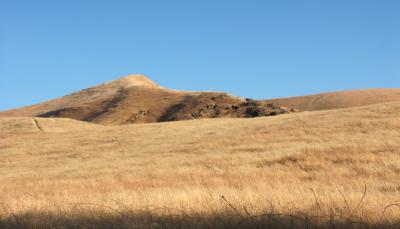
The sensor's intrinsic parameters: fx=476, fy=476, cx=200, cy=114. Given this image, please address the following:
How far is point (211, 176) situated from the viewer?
19000 millimetres

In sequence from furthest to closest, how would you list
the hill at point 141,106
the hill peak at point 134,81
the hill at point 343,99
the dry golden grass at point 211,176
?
1. the hill peak at point 134,81
2. the hill at point 343,99
3. the hill at point 141,106
4. the dry golden grass at point 211,176

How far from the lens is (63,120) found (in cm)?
7200

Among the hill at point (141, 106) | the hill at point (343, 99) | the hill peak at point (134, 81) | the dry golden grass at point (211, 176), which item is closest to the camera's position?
the dry golden grass at point (211, 176)

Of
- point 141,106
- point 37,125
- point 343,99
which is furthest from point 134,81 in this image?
point 37,125

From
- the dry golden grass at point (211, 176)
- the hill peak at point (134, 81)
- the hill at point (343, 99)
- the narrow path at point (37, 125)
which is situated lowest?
the dry golden grass at point (211, 176)

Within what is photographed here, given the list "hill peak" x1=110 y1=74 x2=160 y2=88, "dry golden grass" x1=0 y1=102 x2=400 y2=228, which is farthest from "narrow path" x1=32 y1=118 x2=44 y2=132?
"hill peak" x1=110 y1=74 x2=160 y2=88

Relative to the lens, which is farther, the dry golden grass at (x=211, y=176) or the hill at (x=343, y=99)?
the hill at (x=343, y=99)

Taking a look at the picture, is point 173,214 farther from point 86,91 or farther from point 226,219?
point 86,91

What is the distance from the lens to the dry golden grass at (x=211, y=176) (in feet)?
22.9

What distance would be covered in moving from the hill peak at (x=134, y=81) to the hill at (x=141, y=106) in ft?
5.58

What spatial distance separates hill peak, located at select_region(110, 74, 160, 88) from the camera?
158m

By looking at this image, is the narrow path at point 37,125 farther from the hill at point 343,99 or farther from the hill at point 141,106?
the hill at point 343,99

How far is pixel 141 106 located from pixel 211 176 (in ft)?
346

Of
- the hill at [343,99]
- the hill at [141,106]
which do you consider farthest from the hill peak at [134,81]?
the hill at [343,99]
